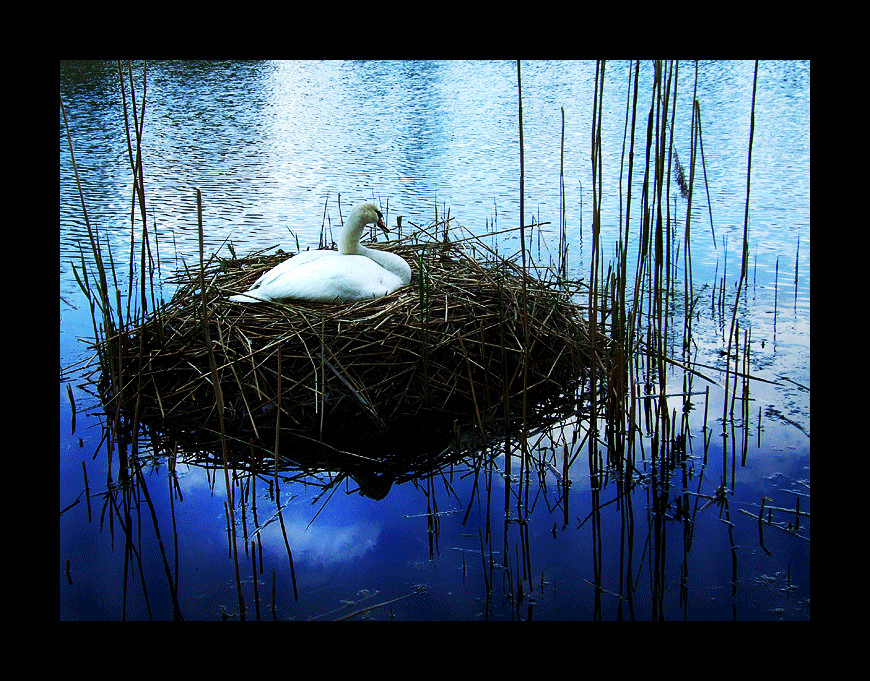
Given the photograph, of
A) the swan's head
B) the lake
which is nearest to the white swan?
the swan's head

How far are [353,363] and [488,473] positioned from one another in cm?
78

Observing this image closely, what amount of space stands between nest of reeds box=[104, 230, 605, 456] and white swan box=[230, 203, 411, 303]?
0.21 ft

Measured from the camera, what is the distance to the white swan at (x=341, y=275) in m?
3.79

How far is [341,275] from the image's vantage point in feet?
12.6

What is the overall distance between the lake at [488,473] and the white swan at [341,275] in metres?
0.56

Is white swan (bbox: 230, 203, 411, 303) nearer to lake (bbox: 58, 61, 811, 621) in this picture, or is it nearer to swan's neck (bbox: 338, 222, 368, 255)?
swan's neck (bbox: 338, 222, 368, 255)

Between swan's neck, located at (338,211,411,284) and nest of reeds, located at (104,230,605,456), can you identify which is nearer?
nest of reeds, located at (104,230,605,456)

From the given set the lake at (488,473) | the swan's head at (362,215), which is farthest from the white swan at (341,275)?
the lake at (488,473)

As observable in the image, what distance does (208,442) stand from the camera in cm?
326

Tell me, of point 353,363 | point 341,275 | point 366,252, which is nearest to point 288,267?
point 341,275

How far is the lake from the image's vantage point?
2387 mm

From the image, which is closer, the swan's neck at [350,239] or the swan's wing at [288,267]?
the swan's wing at [288,267]

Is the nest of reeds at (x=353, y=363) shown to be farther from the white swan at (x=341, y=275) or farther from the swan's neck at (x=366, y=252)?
the swan's neck at (x=366, y=252)

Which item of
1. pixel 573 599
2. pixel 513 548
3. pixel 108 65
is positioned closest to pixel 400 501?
pixel 513 548
